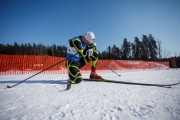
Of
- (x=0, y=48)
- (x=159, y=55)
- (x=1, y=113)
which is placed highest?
(x=0, y=48)

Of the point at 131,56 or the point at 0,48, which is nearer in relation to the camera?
the point at 131,56

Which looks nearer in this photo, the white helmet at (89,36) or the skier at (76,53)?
the skier at (76,53)

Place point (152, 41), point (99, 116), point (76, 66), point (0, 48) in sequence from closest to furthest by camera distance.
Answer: point (99, 116), point (76, 66), point (152, 41), point (0, 48)

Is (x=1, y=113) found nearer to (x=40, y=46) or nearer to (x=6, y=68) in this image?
(x=6, y=68)

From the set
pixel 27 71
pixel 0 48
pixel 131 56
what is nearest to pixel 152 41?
pixel 131 56

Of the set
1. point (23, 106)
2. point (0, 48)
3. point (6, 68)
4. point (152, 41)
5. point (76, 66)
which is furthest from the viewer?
point (0, 48)

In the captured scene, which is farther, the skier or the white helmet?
the white helmet

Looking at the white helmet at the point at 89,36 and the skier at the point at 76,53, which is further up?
the white helmet at the point at 89,36

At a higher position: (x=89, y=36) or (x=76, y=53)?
(x=89, y=36)

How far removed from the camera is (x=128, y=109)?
2086mm

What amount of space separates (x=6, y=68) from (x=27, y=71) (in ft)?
6.07

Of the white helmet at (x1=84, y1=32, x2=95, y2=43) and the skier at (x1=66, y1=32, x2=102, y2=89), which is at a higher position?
the white helmet at (x1=84, y1=32, x2=95, y2=43)

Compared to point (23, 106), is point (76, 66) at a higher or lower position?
higher

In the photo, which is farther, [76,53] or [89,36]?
[89,36]
